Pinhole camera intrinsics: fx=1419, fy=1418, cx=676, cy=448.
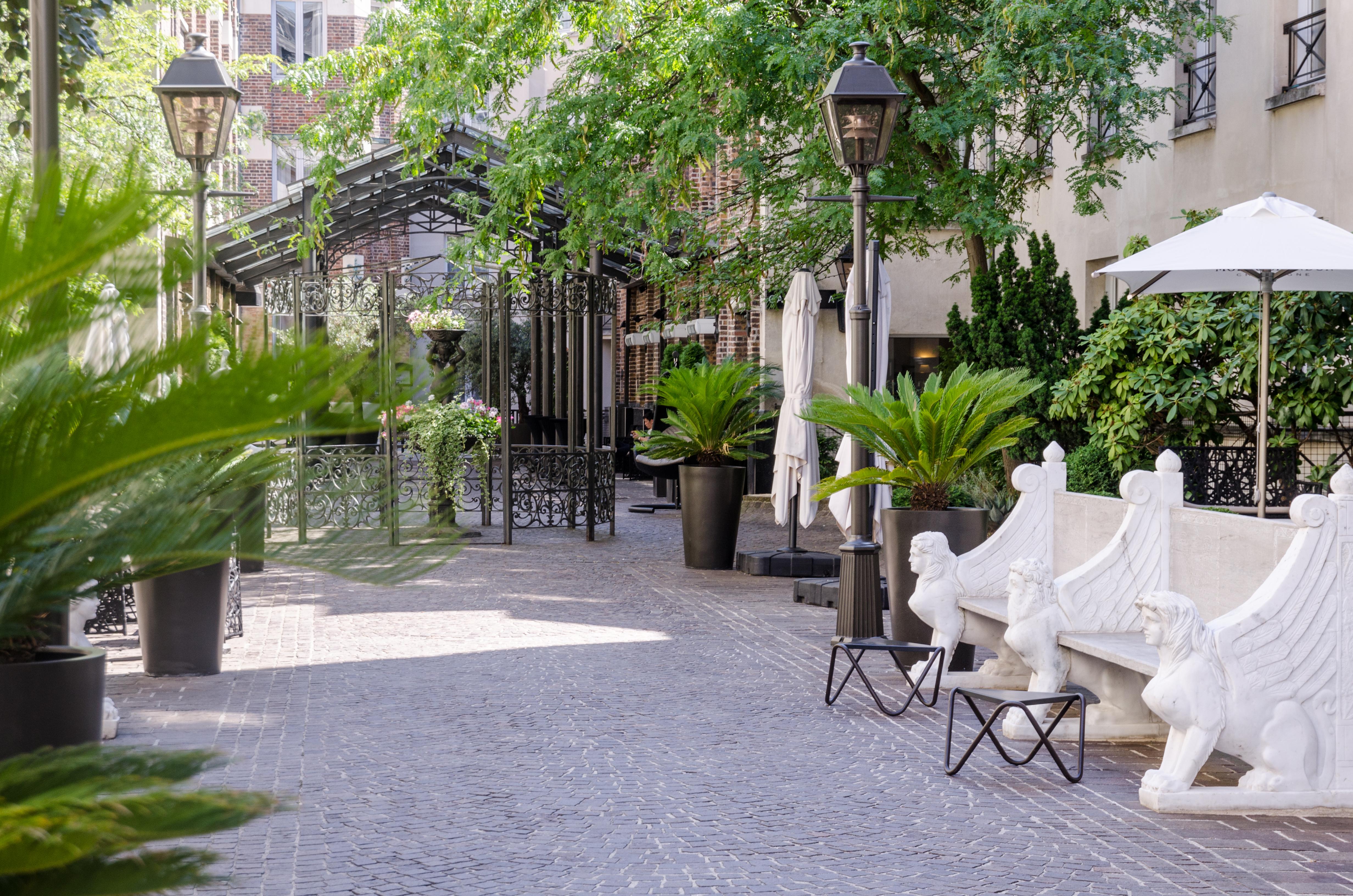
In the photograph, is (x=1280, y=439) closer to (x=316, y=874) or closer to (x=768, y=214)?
(x=768, y=214)

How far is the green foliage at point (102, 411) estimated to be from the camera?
5.92 ft

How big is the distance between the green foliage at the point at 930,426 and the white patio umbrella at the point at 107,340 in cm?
675

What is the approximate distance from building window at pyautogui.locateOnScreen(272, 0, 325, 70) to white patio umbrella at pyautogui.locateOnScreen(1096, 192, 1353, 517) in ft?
120

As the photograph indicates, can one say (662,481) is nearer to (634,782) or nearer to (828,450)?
(828,450)

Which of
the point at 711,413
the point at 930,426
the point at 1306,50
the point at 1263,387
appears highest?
the point at 1306,50

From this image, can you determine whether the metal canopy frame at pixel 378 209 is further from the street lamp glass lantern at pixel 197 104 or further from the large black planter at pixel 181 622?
the large black planter at pixel 181 622

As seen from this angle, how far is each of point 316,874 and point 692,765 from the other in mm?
1954

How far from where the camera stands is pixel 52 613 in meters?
3.79

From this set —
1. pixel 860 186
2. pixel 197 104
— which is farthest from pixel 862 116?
pixel 197 104

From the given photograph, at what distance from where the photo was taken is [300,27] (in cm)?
4338

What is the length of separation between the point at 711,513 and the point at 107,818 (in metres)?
11.7

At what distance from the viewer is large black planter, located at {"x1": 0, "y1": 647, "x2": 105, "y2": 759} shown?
3.22m

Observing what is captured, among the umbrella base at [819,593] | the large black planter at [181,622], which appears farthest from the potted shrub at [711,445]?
the large black planter at [181,622]

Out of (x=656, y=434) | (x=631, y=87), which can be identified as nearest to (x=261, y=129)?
(x=631, y=87)
